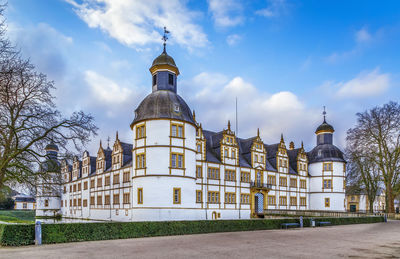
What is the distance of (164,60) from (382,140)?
95.1ft

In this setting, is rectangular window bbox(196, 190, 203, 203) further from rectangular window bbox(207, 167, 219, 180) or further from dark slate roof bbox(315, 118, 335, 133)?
dark slate roof bbox(315, 118, 335, 133)

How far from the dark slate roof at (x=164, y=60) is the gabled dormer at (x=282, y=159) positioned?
71.0ft

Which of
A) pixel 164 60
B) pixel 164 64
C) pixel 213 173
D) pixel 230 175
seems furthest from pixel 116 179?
pixel 164 60

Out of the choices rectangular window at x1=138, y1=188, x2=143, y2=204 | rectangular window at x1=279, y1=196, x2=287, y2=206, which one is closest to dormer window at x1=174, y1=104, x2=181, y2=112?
rectangular window at x1=138, y1=188, x2=143, y2=204

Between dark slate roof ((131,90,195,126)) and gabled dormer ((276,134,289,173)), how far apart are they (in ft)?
65.1

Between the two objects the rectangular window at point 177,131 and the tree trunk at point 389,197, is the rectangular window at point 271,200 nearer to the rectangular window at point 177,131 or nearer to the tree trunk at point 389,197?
the tree trunk at point 389,197

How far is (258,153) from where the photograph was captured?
4534 cm

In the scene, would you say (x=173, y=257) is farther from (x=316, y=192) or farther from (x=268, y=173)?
(x=316, y=192)

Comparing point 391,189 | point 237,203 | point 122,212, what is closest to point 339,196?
point 391,189

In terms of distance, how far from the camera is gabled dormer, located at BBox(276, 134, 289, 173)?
158ft

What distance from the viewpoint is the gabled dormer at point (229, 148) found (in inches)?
1612

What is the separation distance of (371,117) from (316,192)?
14481 millimetres

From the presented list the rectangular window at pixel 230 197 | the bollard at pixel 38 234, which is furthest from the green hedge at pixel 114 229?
the rectangular window at pixel 230 197

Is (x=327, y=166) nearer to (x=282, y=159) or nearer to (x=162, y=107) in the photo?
(x=282, y=159)
